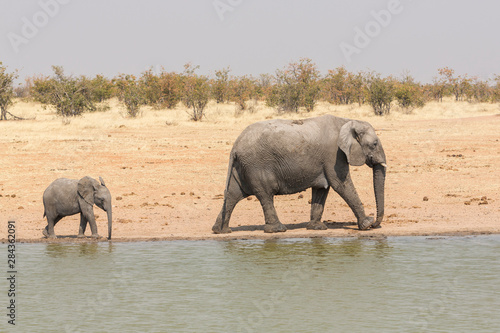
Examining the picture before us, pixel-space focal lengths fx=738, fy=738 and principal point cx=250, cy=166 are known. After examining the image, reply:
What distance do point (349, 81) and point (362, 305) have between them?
4402 centimetres

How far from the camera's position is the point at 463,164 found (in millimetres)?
20484

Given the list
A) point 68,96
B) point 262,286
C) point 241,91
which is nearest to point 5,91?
point 68,96

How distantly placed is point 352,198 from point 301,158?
1.18 metres

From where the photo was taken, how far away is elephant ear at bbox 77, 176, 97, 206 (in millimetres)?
12727

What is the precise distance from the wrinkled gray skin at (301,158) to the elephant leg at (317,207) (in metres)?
0.30

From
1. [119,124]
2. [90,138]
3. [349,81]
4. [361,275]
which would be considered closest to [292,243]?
[361,275]

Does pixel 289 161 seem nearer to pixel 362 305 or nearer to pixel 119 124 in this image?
pixel 362 305

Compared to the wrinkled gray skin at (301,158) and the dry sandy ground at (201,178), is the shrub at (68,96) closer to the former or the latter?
the dry sandy ground at (201,178)

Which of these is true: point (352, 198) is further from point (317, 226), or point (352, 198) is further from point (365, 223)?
point (317, 226)

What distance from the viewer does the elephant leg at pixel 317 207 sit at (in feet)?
44.4

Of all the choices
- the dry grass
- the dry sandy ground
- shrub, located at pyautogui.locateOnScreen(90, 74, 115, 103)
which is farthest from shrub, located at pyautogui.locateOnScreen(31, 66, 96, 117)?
shrub, located at pyautogui.locateOnScreen(90, 74, 115, 103)

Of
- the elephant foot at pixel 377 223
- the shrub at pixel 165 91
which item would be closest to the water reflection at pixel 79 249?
the elephant foot at pixel 377 223

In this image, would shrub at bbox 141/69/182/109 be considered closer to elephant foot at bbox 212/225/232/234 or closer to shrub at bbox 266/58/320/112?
shrub at bbox 266/58/320/112

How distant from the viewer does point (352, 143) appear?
1295cm
